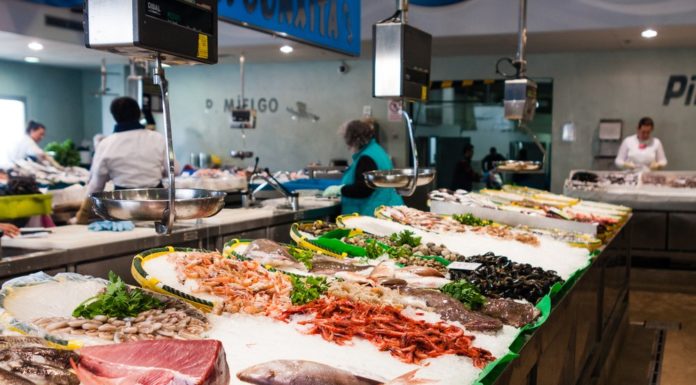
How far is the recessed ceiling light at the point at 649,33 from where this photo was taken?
947 cm

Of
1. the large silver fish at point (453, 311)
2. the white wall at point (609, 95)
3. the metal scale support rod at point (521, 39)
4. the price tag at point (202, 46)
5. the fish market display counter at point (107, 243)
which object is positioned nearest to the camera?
the price tag at point (202, 46)

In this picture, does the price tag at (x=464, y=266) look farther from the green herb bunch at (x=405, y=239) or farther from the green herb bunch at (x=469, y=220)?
the green herb bunch at (x=469, y=220)

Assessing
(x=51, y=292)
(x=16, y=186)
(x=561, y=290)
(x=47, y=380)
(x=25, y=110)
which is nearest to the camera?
(x=47, y=380)

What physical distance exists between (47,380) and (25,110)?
1578 cm

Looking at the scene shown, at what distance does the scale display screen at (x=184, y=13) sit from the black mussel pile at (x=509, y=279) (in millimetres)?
1595

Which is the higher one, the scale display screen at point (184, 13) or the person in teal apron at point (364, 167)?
the scale display screen at point (184, 13)

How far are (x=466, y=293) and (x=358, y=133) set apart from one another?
11.4 feet

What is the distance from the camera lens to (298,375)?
5.93ft

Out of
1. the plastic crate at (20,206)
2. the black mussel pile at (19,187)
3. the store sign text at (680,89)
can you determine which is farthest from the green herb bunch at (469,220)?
the store sign text at (680,89)

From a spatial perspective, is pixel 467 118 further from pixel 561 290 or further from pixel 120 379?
pixel 120 379

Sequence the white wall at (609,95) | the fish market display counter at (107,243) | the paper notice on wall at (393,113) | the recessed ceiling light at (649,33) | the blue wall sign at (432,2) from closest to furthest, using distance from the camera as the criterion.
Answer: the fish market display counter at (107,243), the recessed ceiling light at (649,33), the blue wall sign at (432,2), the white wall at (609,95), the paper notice on wall at (393,113)

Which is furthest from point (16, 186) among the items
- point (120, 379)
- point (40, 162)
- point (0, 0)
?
point (40, 162)

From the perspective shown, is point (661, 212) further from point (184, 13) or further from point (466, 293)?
point (184, 13)

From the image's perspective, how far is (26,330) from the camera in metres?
1.88
